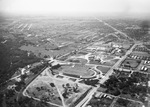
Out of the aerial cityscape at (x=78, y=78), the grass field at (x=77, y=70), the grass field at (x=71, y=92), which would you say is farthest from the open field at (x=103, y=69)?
the grass field at (x=71, y=92)

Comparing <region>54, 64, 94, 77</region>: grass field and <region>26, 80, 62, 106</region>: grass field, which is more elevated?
<region>54, 64, 94, 77</region>: grass field

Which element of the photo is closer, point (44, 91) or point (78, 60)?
point (44, 91)

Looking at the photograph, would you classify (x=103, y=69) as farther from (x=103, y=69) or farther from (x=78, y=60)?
(x=78, y=60)

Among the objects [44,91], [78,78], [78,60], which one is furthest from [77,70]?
[44,91]

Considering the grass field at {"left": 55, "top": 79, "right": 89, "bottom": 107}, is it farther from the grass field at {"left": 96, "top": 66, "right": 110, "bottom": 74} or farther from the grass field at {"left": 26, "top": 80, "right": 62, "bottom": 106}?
the grass field at {"left": 96, "top": 66, "right": 110, "bottom": 74}

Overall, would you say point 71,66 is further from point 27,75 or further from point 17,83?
point 17,83

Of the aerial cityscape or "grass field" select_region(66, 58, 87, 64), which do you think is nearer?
the aerial cityscape

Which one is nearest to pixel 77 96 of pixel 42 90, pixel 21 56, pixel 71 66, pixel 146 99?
pixel 42 90

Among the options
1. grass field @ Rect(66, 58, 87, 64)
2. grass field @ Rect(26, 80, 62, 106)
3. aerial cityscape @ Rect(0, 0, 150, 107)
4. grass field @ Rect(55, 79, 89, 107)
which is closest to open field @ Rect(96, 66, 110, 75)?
aerial cityscape @ Rect(0, 0, 150, 107)

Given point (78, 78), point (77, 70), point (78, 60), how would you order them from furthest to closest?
1. point (78, 60)
2. point (77, 70)
3. point (78, 78)

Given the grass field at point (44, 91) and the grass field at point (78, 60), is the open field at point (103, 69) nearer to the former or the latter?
the grass field at point (78, 60)

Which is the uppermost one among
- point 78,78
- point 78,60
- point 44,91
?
point 78,60
